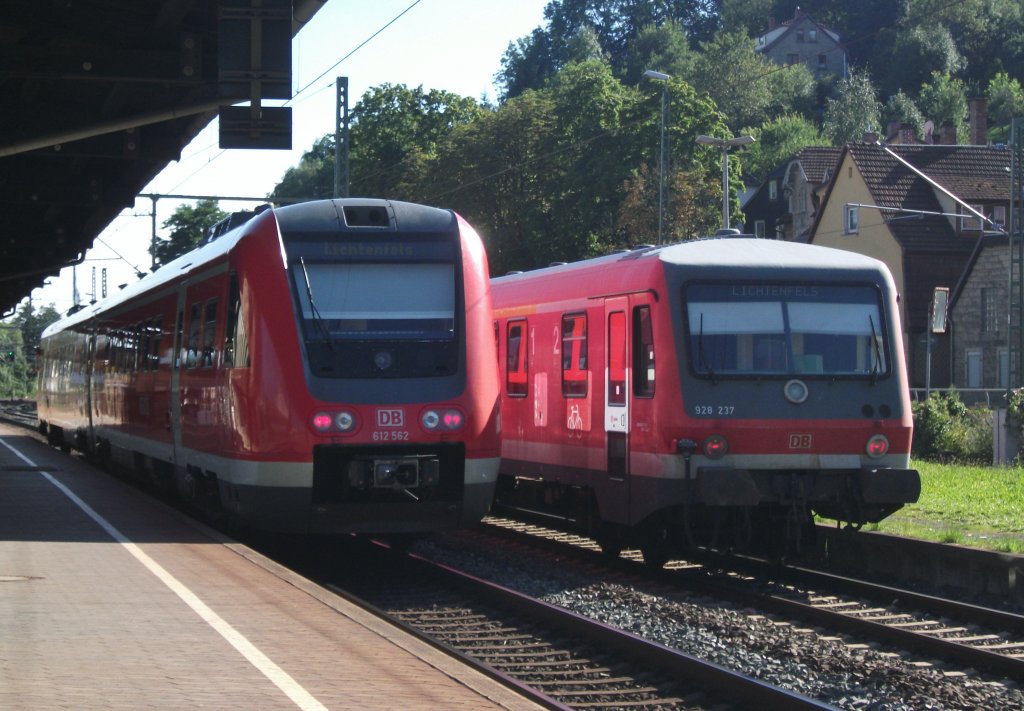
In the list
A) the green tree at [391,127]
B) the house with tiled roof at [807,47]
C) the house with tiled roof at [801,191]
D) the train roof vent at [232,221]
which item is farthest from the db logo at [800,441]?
the house with tiled roof at [807,47]

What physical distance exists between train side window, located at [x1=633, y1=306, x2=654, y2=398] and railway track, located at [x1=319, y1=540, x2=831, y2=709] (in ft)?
7.64

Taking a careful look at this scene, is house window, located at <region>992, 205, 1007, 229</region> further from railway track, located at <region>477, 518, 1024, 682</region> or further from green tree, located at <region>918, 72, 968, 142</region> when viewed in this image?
green tree, located at <region>918, 72, 968, 142</region>

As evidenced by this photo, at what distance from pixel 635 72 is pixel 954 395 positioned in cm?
9762

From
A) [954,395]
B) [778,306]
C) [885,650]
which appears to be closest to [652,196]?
[954,395]

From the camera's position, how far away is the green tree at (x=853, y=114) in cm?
11731

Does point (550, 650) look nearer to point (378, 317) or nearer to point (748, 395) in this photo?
point (748, 395)

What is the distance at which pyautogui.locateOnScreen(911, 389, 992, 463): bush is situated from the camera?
97.4ft

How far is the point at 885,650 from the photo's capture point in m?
10.9

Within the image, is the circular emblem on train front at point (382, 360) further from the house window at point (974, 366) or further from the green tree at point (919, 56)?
the green tree at point (919, 56)

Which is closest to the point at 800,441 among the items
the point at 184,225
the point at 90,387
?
the point at 90,387

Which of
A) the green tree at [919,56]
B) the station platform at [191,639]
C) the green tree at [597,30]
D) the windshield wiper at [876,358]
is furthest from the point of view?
the green tree at [919,56]

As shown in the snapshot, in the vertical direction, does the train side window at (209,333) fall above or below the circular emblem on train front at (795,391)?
above

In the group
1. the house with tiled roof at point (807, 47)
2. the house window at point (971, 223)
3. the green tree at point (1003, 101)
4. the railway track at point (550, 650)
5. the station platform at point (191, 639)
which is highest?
the house with tiled roof at point (807, 47)

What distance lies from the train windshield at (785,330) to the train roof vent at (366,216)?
110 inches
